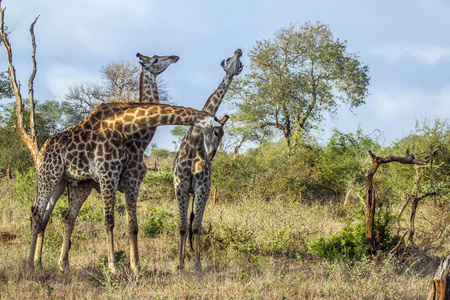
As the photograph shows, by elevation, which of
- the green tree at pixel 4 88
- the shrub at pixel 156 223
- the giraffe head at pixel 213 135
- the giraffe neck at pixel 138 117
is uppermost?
the green tree at pixel 4 88

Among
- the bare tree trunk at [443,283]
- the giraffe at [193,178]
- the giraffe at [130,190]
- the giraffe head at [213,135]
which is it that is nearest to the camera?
the bare tree trunk at [443,283]

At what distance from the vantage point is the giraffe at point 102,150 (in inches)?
228

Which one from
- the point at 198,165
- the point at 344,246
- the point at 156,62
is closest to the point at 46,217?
the point at 198,165

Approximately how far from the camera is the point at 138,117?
→ 589 cm

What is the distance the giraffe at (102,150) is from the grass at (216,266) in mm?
575

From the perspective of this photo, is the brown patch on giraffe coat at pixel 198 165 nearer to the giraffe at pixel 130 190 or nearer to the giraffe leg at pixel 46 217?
the giraffe at pixel 130 190

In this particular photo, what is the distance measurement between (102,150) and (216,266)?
8.40 feet

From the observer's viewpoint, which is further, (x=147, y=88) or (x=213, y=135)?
(x=147, y=88)

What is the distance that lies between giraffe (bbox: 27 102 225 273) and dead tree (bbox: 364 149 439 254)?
251 centimetres

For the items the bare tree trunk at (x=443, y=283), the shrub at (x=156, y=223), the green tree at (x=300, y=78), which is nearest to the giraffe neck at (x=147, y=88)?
the shrub at (x=156, y=223)

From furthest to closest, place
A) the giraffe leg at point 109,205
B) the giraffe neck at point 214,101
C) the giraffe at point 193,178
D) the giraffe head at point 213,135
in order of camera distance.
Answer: the giraffe neck at point 214,101 → the giraffe at point 193,178 → the giraffe leg at point 109,205 → the giraffe head at point 213,135

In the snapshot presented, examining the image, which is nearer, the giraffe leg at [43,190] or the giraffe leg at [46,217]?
the giraffe leg at [43,190]

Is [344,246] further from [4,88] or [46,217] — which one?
[4,88]

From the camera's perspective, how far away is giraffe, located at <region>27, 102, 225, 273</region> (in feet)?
19.0
